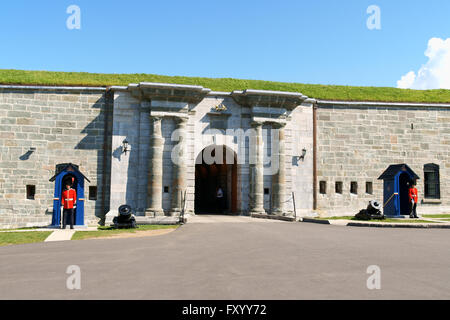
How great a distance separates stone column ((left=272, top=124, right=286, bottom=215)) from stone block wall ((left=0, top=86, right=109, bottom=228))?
26.4ft

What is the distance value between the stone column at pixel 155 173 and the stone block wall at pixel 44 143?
6.97 feet

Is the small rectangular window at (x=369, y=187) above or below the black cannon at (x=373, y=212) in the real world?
above

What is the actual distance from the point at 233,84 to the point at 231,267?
1629 centimetres

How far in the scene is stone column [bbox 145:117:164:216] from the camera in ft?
58.0

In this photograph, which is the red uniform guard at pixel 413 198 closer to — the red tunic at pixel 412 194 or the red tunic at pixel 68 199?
the red tunic at pixel 412 194

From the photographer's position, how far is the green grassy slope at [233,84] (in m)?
18.9

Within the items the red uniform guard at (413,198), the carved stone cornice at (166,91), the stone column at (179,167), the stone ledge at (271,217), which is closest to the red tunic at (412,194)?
the red uniform guard at (413,198)

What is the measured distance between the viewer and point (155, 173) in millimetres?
17797

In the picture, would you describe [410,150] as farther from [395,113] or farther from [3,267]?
[3,267]

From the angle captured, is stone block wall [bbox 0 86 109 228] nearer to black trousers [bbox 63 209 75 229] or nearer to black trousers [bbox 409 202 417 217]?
black trousers [bbox 63 209 75 229]

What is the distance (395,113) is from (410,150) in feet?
7.31

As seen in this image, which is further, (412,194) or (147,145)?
(147,145)

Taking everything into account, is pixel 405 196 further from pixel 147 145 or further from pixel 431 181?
pixel 147 145

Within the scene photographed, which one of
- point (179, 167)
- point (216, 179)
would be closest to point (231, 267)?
point (179, 167)
